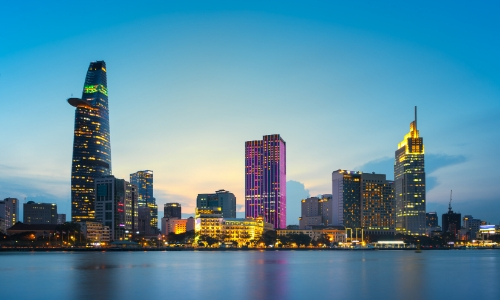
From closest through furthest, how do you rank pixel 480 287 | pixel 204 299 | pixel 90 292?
1. pixel 204 299
2. pixel 90 292
3. pixel 480 287

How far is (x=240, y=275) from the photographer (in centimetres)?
8394

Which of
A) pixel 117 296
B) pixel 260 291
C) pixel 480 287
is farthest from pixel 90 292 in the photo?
pixel 480 287

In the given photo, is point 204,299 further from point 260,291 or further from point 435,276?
point 435,276

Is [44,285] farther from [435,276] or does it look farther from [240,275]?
[435,276]

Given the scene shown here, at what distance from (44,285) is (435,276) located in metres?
54.2

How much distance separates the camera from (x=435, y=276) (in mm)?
83188

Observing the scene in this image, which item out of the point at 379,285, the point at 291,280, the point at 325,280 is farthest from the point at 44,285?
the point at 379,285

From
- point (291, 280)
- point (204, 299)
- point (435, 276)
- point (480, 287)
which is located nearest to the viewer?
point (204, 299)

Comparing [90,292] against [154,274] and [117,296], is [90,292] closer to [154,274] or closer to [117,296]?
[117,296]

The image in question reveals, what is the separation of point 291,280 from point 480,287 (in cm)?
2327

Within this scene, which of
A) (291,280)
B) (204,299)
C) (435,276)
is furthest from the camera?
(435,276)

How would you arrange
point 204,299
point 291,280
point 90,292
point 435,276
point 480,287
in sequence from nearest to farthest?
1. point 204,299
2. point 90,292
3. point 480,287
4. point 291,280
5. point 435,276

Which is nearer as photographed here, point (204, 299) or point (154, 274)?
point (204, 299)

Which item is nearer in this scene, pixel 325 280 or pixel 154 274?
pixel 325 280
